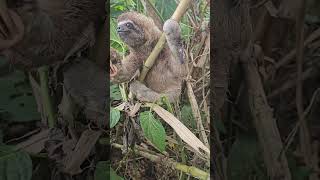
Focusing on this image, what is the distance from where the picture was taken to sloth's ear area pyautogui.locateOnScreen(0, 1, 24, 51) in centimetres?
170

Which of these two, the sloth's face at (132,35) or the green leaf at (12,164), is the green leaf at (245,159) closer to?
the sloth's face at (132,35)

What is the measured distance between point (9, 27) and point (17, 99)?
0.26 metres

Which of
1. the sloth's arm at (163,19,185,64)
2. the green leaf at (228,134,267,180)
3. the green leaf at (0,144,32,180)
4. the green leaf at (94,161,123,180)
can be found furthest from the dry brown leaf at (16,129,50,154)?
the green leaf at (228,134,267,180)

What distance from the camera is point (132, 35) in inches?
70.4

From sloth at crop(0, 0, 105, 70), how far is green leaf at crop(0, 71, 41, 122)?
6 centimetres

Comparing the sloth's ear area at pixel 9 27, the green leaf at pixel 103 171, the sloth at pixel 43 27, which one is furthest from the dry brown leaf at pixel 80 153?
the sloth's ear area at pixel 9 27

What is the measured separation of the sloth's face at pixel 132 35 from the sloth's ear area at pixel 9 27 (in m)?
0.36

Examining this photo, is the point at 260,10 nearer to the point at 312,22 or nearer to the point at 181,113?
the point at 312,22

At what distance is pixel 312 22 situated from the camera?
1.62 metres

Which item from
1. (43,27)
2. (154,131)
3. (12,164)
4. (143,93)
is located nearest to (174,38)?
(143,93)

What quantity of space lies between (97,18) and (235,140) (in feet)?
2.20

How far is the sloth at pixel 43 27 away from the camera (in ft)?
5.59

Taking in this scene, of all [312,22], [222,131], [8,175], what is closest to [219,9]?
[312,22]

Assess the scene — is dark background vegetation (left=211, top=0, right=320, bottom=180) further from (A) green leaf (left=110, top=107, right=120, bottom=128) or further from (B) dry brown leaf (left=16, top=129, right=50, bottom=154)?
(B) dry brown leaf (left=16, top=129, right=50, bottom=154)
